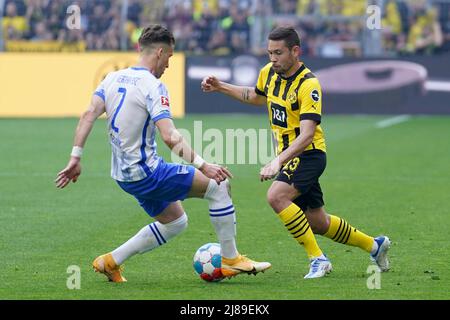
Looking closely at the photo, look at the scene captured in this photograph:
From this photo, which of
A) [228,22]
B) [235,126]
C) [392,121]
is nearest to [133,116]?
[235,126]

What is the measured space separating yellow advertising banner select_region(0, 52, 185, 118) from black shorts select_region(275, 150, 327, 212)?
1784 centimetres

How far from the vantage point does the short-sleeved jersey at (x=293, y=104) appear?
813 centimetres

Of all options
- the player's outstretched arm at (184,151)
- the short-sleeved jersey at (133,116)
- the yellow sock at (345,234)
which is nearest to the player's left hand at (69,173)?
the short-sleeved jersey at (133,116)

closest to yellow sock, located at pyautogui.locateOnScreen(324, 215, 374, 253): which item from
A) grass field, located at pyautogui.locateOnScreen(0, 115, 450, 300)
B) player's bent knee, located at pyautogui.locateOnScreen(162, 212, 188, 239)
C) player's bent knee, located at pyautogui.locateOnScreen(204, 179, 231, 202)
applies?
grass field, located at pyautogui.locateOnScreen(0, 115, 450, 300)

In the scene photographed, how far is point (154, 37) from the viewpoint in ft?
25.1

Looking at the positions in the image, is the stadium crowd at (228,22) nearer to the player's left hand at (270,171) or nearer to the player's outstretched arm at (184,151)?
the player's left hand at (270,171)

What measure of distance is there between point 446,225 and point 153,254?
3486 millimetres

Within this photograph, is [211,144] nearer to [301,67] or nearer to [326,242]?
[326,242]

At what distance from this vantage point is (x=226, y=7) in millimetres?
30688

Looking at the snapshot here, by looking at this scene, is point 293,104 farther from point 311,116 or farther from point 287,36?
point 287,36

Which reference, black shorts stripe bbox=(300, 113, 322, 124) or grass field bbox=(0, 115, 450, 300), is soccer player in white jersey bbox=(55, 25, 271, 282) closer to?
grass field bbox=(0, 115, 450, 300)

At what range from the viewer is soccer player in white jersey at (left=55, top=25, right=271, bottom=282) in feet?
24.5

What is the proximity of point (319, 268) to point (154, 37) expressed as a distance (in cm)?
218
